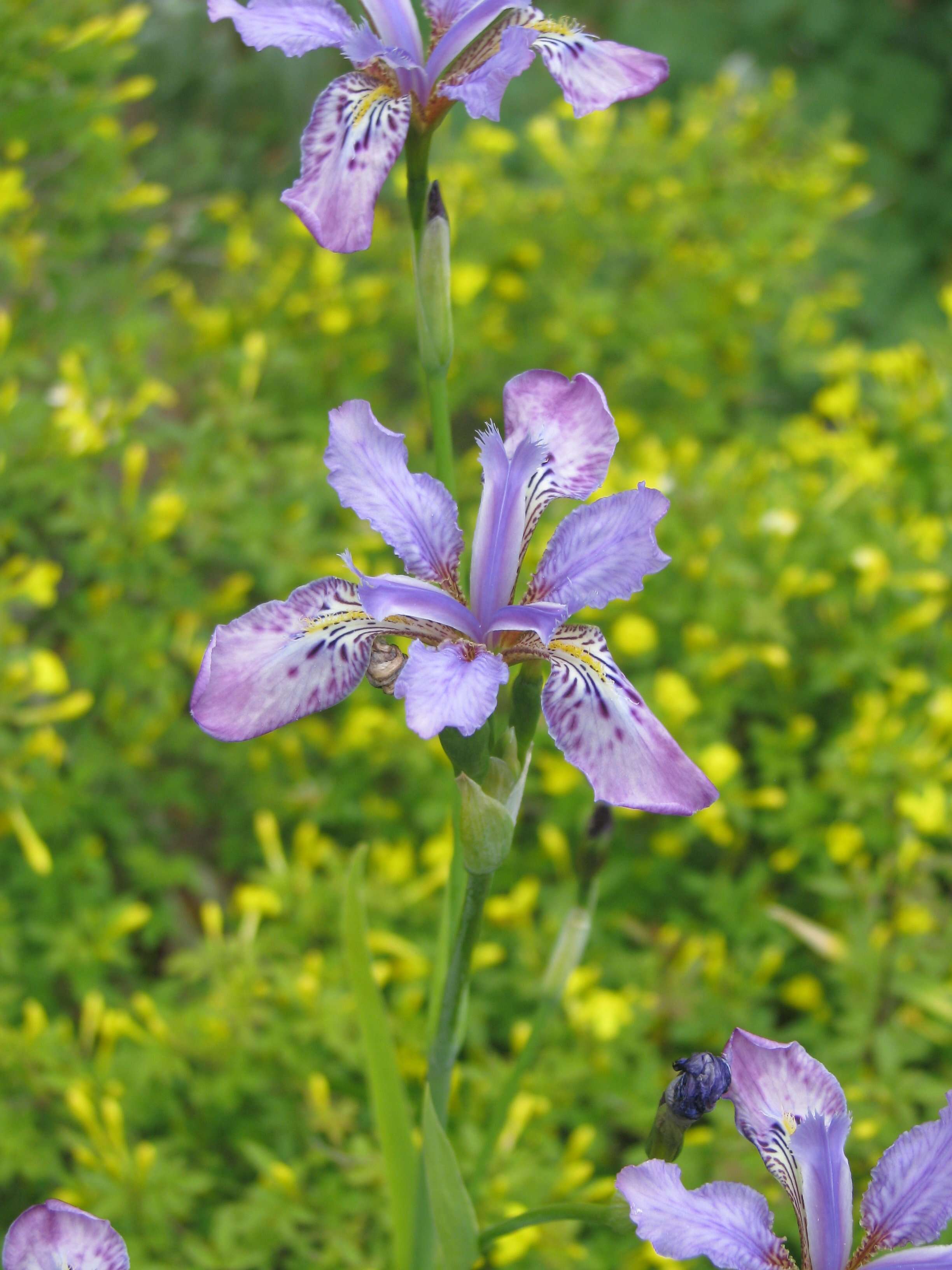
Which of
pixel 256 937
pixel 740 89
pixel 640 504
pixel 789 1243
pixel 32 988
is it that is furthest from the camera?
pixel 740 89

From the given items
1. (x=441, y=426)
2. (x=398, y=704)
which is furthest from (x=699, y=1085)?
(x=398, y=704)

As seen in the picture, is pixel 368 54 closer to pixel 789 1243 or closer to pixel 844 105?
pixel 789 1243

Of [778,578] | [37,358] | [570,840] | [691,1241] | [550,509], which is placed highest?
[37,358]

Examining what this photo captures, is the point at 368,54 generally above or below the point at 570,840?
above

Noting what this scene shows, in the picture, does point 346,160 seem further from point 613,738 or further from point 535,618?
point 613,738

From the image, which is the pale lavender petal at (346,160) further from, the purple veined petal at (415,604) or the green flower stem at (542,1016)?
the green flower stem at (542,1016)

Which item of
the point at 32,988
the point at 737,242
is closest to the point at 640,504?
the point at 32,988

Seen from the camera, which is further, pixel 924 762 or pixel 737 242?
pixel 737 242
